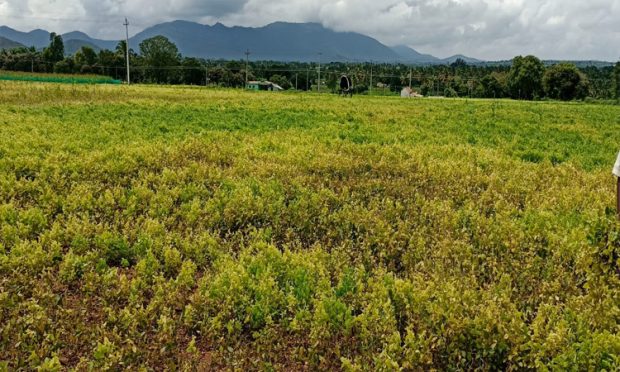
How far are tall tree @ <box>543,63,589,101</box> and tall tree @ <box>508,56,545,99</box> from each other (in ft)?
11.8

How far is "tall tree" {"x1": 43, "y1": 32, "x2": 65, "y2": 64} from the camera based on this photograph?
361 ft

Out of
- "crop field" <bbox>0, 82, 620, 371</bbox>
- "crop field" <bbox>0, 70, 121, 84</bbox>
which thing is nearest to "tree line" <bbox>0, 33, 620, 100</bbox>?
"crop field" <bbox>0, 70, 121, 84</bbox>

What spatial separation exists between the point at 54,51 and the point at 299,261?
411 ft

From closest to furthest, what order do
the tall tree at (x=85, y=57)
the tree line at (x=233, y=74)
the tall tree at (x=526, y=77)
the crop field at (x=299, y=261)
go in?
the crop field at (x=299, y=261) < the tree line at (x=233, y=74) < the tall tree at (x=526, y=77) < the tall tree at (x=85, y=57)

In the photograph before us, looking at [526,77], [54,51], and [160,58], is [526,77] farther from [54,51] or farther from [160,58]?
[54,51]

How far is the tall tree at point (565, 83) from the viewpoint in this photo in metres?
90.8

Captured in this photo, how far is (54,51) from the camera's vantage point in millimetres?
111375

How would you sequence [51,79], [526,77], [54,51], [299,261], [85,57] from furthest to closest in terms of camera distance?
[54,51]
[85,57]
[526,77]
[51,79]
[299,261]

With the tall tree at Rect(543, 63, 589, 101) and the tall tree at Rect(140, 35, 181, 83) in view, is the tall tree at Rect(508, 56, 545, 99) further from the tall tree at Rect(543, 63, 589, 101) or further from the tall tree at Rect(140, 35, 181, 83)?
the tall tree at Rect(140, 35, 181, 83)

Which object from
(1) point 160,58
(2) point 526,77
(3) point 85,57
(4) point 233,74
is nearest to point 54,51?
(3) point 85,57

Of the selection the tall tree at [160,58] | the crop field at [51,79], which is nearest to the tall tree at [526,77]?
the tall tree at [160,58]

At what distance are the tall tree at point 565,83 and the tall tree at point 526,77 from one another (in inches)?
142

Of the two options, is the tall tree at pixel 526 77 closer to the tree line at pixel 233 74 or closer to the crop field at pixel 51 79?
the tree line at pixel 233 74

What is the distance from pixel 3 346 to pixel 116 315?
3.56 ft
